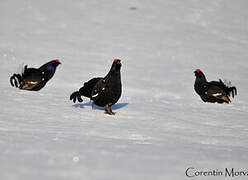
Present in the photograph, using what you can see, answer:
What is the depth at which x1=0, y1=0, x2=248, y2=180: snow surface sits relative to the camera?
282cm

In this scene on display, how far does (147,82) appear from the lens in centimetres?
1230

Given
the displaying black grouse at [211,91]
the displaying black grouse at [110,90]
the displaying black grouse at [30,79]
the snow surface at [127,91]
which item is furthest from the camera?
the displaying black grouse at [30,79]

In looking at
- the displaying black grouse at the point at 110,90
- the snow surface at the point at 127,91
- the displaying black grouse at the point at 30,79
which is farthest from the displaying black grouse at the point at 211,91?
the displaying black grouse at the point at 30,79

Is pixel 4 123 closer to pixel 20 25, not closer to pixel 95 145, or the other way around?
pixel 95 145

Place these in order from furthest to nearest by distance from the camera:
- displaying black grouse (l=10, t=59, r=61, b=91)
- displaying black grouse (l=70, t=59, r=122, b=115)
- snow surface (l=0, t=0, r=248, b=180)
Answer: displaying black grouse (l=10, t=59, r=61, b=91)
displaying black grouse (l=70, t=59, r=122, b=115)
snow surface (l=0, t=0, r=248, b=180)

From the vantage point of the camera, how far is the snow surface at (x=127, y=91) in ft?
9.26

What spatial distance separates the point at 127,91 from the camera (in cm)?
1087

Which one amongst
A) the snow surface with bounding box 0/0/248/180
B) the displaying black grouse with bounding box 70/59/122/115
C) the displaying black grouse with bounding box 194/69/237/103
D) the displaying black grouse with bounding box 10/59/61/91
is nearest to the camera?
Result: the snow surface with bounding box 0/0/248/180

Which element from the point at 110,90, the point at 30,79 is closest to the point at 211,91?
the point at 110,90

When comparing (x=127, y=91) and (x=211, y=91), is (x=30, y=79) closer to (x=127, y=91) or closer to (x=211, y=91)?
(x=127, y=91)

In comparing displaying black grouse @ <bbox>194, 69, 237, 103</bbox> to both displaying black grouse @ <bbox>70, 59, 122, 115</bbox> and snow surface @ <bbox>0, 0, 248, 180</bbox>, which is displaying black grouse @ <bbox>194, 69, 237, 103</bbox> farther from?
displaying black grouse @ <bbox>70, 59, 122, 115</bbox>

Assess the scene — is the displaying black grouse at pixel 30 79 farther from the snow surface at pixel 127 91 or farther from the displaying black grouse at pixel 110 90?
the displaying black grouse at pixel 110 90

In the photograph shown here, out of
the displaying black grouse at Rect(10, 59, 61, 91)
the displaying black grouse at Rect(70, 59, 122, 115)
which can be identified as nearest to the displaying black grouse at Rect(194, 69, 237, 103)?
the displaying black grouse at Rect(70, 59, 122, 115)

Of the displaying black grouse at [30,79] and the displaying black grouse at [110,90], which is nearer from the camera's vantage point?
the displaying black grouse at [110,90]
